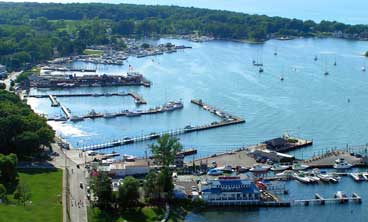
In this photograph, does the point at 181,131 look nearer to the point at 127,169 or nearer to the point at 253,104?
the point at 253,104

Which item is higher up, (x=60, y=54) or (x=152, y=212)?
(x=60, y=54)

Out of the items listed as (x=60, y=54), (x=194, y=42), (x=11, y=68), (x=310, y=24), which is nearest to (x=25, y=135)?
(x=11, y=68)

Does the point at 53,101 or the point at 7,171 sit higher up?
the point at 53,101

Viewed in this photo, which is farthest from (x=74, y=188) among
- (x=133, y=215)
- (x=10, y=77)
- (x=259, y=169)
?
(x=10, y=77)

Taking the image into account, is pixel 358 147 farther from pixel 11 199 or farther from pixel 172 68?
pixel 172 68

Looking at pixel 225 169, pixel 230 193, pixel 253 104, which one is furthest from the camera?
pixel 253 104

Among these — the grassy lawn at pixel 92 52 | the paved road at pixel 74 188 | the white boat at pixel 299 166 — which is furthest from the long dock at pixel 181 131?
the grassy lawn at pixel 92 52

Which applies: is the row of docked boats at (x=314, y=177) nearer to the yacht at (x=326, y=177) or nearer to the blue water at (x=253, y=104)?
the yacht at (x=326, y=177)
